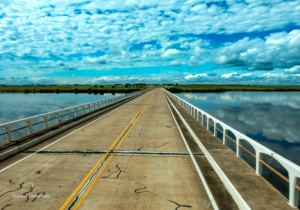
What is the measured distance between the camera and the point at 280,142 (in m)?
22.2

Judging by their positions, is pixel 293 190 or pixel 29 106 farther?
pixel 29 106

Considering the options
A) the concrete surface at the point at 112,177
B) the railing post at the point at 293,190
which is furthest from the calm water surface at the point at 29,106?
the railing post at the point at 293,190

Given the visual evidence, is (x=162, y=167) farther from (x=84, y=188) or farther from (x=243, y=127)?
(x=243, y=127)

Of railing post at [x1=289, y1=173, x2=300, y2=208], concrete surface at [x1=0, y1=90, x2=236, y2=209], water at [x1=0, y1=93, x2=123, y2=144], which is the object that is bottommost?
water at [x1=0, y1=93, x2=123, y2=144]

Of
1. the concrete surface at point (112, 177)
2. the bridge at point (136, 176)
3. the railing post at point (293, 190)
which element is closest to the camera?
the railing post at point (293, 190)

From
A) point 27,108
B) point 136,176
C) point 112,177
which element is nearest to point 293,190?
point 136,176

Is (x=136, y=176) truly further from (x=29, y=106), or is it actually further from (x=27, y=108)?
(x=29, y=106)

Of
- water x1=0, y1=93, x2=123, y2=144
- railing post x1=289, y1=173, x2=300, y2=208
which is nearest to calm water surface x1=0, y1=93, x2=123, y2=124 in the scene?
water x1=0, y1=93, x2=123, y2=144

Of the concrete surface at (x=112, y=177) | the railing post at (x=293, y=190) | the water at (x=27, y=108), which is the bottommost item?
the water at (x=27, y=108)

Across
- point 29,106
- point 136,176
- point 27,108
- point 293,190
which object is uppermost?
point 293,190

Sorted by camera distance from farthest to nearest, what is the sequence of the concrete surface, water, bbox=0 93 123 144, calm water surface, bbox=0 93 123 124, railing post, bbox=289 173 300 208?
calm water surface, bbox=0 93 123 124
water, bbox=0 93 123 144
the concrete surface
railing post, bbox=289 173 300 208

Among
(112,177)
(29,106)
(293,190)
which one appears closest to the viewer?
(293,190)

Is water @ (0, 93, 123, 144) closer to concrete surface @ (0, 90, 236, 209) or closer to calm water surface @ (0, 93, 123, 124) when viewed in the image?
calm water surface @ (0, 93, 123, 124)

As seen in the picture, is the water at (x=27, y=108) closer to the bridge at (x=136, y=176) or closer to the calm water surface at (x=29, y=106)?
the calm water surface at (x=29, y=106)
